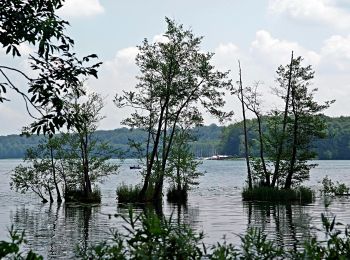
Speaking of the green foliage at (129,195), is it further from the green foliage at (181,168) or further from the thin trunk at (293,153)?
the thin trunk at (293,153)

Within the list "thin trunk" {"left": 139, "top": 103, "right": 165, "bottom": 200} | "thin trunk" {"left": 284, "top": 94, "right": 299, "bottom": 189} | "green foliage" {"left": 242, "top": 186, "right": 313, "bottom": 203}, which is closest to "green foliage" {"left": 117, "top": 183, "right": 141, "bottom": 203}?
"thin trunk" {"left": 139, "top": 103, "right": 165, "bottom": 200}

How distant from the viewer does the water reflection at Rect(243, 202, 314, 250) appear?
880 inches

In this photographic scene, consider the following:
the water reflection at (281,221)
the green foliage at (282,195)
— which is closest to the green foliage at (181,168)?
the green foliage at (282,195)

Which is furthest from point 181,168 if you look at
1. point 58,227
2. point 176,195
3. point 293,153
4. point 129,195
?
point 58,227

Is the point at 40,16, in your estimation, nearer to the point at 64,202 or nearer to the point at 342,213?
the point at 342,213

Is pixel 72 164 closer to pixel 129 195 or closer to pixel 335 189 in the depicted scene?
pixel 129 195

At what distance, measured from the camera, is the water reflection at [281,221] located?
22.4 metres

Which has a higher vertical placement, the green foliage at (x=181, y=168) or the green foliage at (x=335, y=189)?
the green foliage at (x=181, y=168)

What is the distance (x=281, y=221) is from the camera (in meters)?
30.2

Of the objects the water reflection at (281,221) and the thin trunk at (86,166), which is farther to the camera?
the thin trunk at (86,166)

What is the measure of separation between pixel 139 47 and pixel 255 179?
14336 mm

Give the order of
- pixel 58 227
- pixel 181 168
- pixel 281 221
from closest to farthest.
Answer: pixel 58 227
pixel 281 221
pixel 181 168

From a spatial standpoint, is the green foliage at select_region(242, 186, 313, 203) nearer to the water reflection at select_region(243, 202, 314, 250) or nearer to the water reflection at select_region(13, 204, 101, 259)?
the water reflection at select_region(243, 202, 314, 250)

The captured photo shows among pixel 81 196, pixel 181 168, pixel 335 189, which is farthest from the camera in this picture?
pixel 335 189
